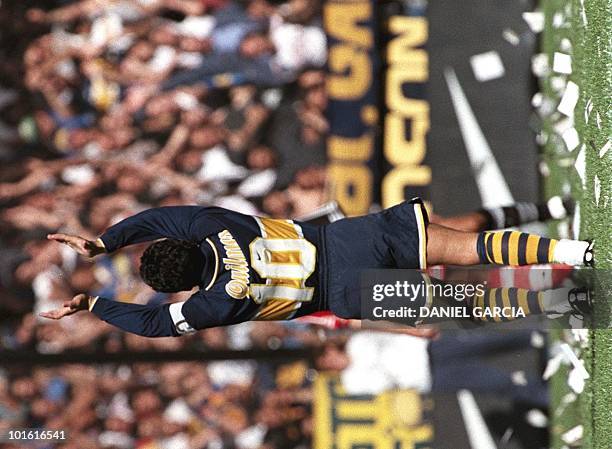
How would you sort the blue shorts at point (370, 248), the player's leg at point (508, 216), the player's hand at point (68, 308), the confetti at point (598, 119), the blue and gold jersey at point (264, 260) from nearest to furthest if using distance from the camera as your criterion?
the blue and gold jersey at point (264, 260), the player's hand at point (68, 308), the blue shorts at point (370, 248), the confetti at point (598, 119), the player's leg at point (508, 216)

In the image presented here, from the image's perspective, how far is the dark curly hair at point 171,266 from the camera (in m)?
3.62

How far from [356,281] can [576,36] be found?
217 cm

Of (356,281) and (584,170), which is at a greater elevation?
(584,170)

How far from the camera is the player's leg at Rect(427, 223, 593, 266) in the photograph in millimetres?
3715

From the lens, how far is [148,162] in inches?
228

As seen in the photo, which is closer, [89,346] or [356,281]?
[356,281]

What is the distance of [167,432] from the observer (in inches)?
221

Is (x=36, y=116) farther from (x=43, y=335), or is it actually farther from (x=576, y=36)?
(x=576, y=36)

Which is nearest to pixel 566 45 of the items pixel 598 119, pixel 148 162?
pixel 598 119

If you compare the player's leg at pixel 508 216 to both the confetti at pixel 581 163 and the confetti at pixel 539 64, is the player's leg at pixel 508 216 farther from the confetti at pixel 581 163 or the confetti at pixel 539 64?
the confetti at pixel 539 64

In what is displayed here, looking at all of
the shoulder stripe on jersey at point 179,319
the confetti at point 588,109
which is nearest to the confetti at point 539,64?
the confetti at point 588,109

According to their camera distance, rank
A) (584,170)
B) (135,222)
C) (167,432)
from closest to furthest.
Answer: (135,222) → (584,170) → (167,432)

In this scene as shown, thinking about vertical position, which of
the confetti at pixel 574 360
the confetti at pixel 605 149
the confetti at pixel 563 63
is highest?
the confetti at pixel 563 63

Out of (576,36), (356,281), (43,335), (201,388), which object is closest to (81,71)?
(43,335)
